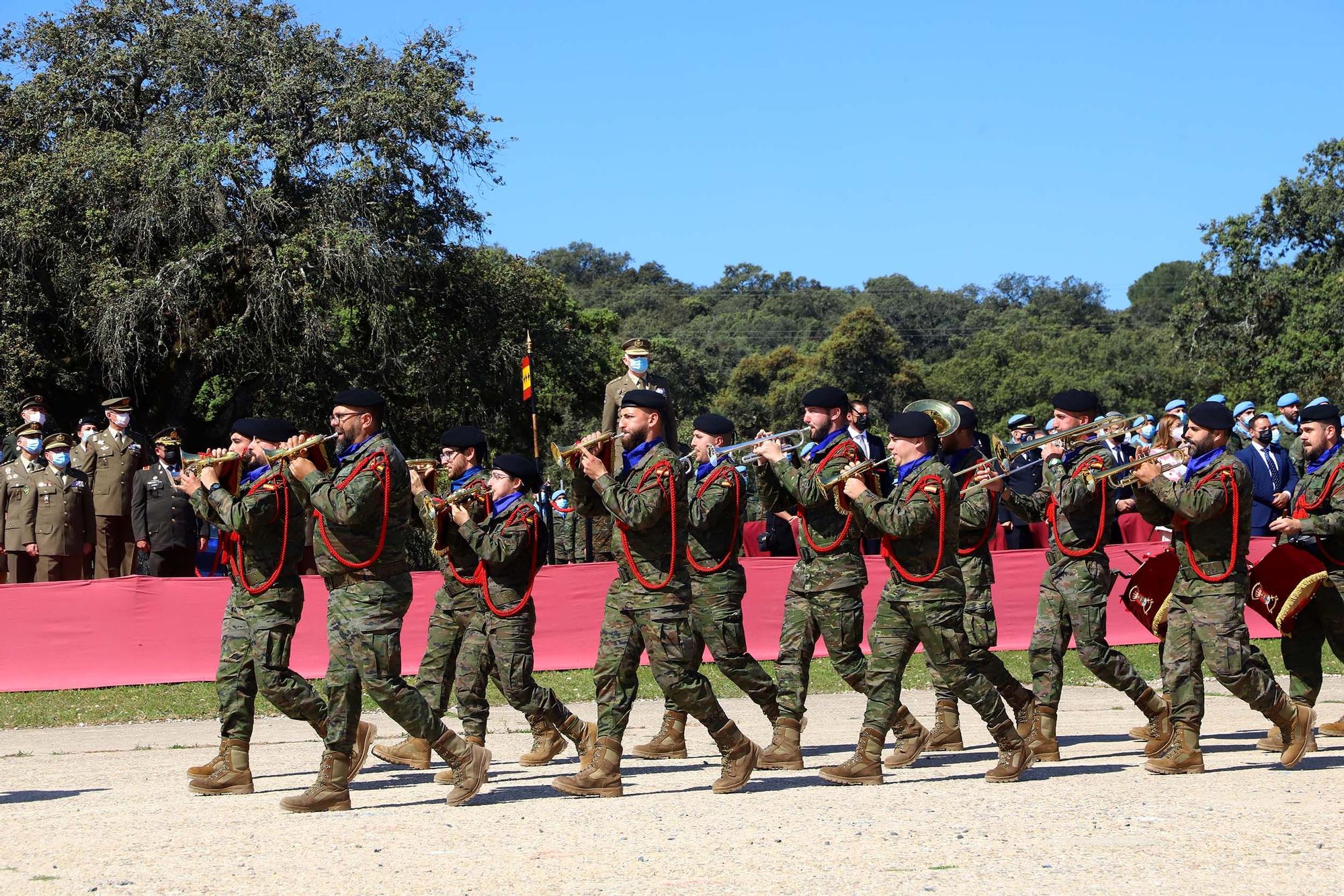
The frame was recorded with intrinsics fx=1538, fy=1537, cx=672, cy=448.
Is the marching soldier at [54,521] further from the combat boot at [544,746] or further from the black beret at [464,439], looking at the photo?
the combat boot at [544,746]

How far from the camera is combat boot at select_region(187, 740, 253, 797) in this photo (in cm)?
841

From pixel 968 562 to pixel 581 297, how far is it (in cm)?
8759

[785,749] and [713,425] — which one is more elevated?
[713,425]

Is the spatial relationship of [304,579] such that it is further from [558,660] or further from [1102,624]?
[1102,624]

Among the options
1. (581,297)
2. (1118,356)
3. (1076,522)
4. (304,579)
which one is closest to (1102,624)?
(1076,522)

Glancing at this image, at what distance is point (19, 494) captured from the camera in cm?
1525

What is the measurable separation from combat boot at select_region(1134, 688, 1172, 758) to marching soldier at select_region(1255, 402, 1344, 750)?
768mm

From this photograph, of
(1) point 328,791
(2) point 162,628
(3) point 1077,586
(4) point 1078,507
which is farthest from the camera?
(2) point 162,628

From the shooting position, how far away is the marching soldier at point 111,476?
1595cm

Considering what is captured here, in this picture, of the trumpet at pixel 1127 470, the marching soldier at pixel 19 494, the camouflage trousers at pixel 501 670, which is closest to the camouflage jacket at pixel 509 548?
the camouflage trousers at pixel 501 670

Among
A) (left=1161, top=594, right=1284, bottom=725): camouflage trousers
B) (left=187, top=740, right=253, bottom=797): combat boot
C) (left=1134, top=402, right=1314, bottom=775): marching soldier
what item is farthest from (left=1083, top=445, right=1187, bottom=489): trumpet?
(left=187, top=740, right=253, bottom=797): combat boot

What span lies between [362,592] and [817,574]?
293 centimetres

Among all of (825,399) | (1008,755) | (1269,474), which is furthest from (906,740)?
(1269,474)

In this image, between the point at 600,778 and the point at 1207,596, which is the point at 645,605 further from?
the point at 1207,596
